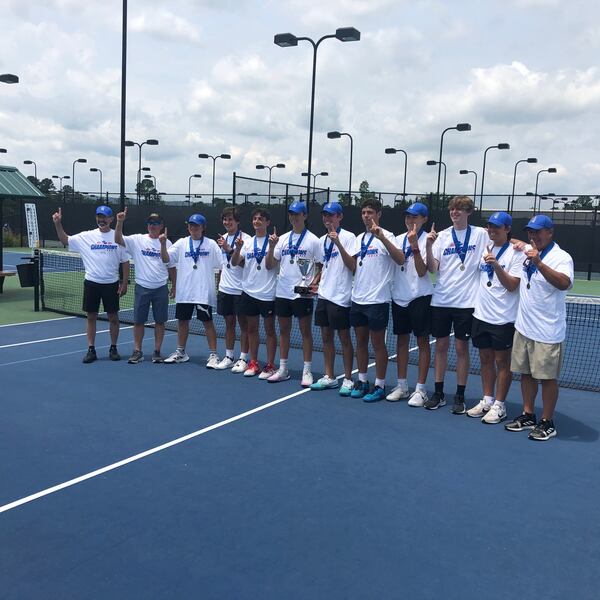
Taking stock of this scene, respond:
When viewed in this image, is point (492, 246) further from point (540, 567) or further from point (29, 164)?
point (29, 164)

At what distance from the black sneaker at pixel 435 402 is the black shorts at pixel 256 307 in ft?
6.64

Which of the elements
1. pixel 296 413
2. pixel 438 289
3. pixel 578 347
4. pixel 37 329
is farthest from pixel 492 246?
pixel 37 329

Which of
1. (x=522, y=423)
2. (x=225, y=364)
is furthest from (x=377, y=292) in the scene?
(x=225, y=364)

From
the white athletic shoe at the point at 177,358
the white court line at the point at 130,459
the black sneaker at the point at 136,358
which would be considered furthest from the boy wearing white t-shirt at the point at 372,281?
the black sneaker at the point at 136,358

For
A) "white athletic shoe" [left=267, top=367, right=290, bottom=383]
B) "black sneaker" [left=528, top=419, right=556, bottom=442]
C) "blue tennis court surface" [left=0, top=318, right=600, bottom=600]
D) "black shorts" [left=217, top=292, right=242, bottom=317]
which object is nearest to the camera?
"blue tennis court surface" [left=0, top=318, right=600, bottom=600]

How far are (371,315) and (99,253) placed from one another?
3.66 meters

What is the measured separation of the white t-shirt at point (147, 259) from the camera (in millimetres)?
7641

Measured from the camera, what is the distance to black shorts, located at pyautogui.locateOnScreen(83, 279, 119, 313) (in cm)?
766

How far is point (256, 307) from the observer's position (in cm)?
699

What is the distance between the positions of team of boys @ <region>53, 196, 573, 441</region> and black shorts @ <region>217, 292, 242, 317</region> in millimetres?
17

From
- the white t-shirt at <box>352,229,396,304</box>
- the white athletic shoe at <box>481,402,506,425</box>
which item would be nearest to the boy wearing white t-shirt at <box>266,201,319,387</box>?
the white t-shirt at <box>352,229,396,304</box>

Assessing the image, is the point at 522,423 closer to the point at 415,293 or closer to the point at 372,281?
the point at 415,293

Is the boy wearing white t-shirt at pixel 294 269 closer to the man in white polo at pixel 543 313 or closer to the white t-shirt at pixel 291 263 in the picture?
the white t-shirt at pixel 291 263

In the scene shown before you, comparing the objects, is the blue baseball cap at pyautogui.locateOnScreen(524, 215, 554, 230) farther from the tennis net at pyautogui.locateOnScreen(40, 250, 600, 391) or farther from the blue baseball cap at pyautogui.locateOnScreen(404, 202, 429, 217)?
the tennis net at pyautogui.locateOnScreen(40, 250, 600, 391)
